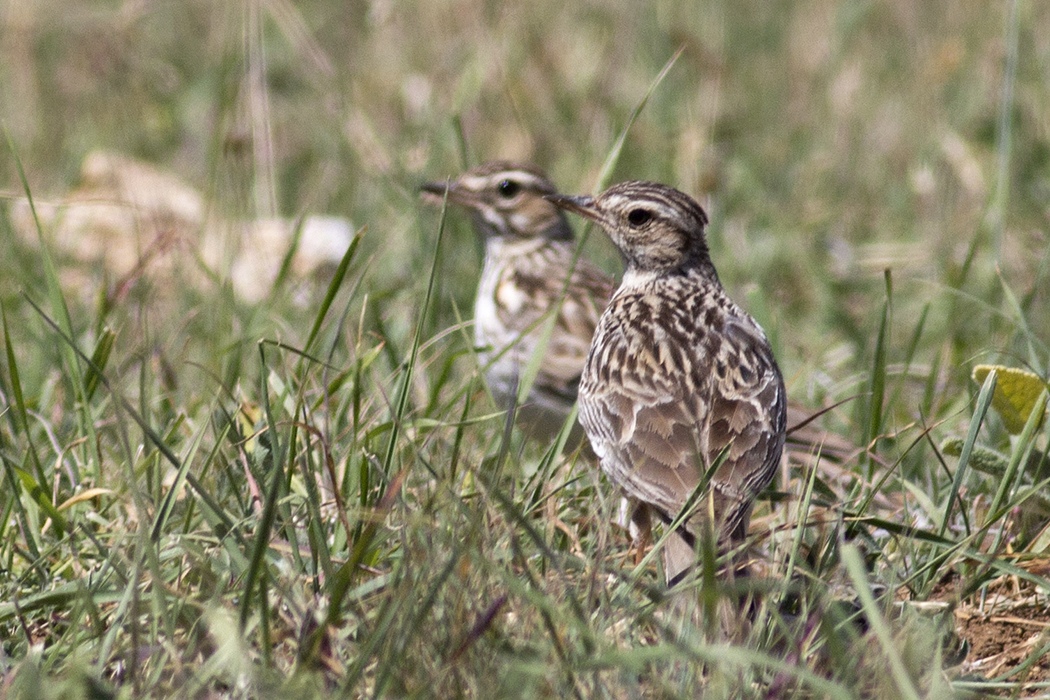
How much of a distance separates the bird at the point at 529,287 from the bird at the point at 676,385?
1.90 ft

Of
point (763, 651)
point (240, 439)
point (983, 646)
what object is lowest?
point (983, 646)

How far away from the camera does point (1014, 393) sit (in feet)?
14.7

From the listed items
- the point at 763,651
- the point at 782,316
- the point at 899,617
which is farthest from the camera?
the point at 782,316

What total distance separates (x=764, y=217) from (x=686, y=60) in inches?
70.4

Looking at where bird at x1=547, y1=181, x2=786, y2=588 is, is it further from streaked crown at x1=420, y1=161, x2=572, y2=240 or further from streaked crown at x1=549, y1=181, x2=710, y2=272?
streaked crown at x1=420, y1=161, x2=572, y2=240

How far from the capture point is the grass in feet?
10.2

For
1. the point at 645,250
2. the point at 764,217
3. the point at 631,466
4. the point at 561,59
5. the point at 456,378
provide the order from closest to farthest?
the point at 631,466 → the point at 645,250 → the point at 456,378 → the point at 764,217 → the point at 561,59

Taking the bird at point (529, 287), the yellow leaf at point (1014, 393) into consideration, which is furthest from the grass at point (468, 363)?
the bird at point (529, 287)

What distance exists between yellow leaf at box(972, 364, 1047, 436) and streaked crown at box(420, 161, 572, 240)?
285cm

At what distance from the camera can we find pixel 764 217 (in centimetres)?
830

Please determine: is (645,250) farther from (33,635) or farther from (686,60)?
(686,60)

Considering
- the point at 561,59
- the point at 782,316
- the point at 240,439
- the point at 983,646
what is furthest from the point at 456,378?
the point at 561,59

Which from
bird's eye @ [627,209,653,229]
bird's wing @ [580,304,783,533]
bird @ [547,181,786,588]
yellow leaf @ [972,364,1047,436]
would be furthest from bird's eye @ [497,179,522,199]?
yellow leaf @ [972,364,1047,436]

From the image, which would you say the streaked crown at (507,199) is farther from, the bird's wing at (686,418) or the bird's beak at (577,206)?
the bird's wing at (686,418)
